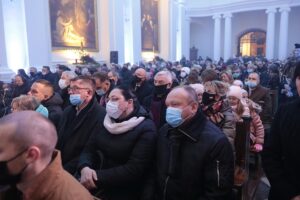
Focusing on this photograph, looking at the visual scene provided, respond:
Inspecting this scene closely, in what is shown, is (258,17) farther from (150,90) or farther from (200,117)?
(200,117)

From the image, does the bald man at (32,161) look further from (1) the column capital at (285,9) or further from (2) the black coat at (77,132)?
(1) the column capital at (285,9)

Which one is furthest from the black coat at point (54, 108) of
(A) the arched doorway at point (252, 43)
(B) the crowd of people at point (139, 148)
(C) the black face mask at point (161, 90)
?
(A) the arched doorway at point (252, 43)

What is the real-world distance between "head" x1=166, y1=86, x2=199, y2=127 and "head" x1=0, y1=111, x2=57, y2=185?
1.28 meters

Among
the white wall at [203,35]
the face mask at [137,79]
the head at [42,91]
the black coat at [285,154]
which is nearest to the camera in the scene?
the black coat at [285,154]

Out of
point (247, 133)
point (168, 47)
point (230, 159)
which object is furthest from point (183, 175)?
point (168, 47)

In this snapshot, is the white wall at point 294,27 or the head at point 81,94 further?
the white wall at point 294,27

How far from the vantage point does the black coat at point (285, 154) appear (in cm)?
233

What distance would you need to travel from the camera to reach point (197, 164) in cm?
243

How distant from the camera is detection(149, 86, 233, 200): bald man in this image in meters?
2.41

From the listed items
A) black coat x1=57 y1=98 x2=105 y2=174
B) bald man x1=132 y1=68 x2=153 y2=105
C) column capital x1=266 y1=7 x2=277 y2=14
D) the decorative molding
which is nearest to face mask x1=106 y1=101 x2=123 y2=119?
black coat x1=57 y1=98 x2=105 y2=174

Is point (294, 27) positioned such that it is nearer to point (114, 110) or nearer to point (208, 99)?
point (208, 99)

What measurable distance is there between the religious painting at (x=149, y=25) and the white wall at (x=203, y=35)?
1269 centimetres

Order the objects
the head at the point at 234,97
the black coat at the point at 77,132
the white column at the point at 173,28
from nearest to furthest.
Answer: the black coat at the point at 77,132, the head at the point at 234,97, the white column at the point at 173,28

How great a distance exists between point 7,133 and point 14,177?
0.68 ft
